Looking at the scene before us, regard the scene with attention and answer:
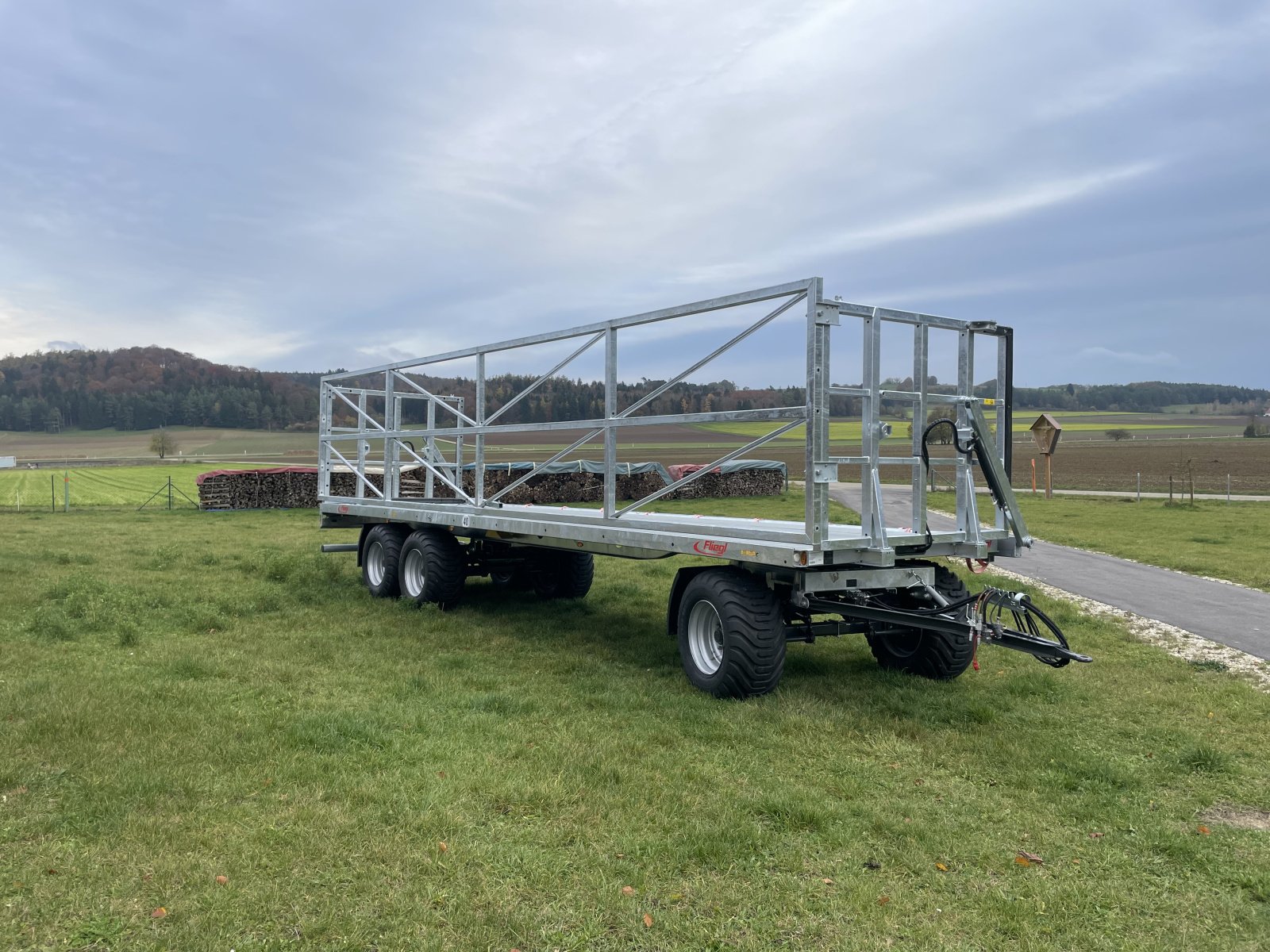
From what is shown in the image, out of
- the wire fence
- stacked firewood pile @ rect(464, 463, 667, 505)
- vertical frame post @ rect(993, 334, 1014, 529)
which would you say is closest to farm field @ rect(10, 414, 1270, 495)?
vertical frame post @ rect(993, 334, 1014, 529)

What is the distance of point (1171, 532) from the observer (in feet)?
64.6


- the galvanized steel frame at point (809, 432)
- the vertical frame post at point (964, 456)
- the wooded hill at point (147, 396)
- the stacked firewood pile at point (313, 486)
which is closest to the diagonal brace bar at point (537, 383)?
the galvanized steel frame at point (809, 432)

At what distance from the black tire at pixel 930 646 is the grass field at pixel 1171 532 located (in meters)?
7.54

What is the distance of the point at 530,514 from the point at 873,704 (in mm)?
4097

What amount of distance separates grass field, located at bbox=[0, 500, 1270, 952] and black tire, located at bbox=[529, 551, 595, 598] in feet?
8.02

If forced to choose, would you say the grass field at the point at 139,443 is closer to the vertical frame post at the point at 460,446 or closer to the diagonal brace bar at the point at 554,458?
the vertical frame post at the point at 460,446

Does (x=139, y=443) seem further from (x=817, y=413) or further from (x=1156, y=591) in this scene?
(x=817, y=413)

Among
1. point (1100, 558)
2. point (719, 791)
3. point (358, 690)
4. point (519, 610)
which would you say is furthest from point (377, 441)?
point (1100, 558)

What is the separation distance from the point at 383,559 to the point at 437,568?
1339 mm

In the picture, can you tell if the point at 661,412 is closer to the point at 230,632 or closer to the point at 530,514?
the point at 530,514

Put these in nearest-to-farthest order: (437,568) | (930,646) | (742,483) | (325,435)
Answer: (930,646) < (437,568) < (325,435) < (742,483)

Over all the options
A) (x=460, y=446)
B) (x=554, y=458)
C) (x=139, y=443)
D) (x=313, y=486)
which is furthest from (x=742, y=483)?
(x=139, y=443)

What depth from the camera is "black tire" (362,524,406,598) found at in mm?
10781

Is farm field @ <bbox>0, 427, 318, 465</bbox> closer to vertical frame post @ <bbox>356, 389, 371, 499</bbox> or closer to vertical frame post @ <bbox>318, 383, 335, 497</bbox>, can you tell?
vertical frame post @ <bbox>318, 383, 335, 497</bbox>
